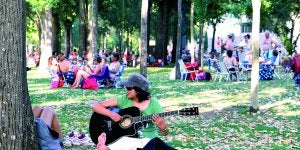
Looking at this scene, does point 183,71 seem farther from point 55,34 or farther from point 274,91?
point 55,34

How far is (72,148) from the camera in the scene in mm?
9312

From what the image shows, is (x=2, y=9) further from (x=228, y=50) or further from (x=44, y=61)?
(x=44, y=61)

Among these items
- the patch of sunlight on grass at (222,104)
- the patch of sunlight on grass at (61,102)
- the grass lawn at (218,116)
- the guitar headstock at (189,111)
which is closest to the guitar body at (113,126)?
the guitar headstock at (189,111)

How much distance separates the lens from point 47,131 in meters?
7.68

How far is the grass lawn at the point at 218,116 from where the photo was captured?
1020cm

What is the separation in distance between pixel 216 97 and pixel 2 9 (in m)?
11.8

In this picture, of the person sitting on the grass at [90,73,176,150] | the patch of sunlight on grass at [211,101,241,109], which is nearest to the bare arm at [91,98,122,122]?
the person sitting on the grass at [90,73,176,150]

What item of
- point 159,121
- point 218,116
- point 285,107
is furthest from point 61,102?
point 159,121

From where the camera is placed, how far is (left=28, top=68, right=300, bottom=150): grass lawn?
10203mm

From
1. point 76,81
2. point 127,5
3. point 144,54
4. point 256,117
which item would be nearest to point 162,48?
point 127,5

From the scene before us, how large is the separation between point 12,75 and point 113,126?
55.2 inches

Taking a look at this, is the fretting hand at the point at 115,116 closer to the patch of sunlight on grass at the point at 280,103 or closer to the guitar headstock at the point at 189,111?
the guitar headstock at the point at 189,111

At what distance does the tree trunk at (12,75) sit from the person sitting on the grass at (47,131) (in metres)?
0.70

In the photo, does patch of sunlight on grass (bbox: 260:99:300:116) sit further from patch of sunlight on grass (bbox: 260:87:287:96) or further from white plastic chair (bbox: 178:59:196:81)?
white plastic chair (bbox: 178:59:196:81)
